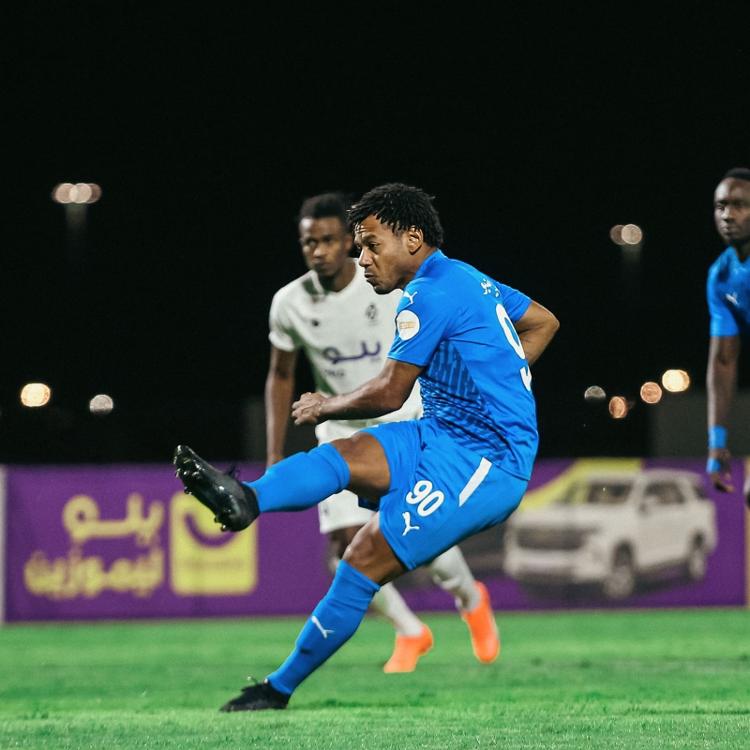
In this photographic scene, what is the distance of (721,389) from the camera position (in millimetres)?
8844

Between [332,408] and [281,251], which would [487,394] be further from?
[281,251]

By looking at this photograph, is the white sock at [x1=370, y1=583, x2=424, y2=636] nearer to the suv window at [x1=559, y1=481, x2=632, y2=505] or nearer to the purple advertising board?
the purple advertising board

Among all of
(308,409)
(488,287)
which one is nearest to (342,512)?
(488,287)

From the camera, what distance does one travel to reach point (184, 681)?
28.1 ft

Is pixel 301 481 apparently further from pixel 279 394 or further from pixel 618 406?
pixel 618 406

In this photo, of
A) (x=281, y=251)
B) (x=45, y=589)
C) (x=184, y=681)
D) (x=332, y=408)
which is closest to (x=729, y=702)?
(x=332, y=408)

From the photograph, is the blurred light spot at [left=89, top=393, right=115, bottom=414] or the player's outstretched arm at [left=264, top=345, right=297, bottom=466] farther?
the blurred light spot at [left=89, top=393, right=115, bottom=414]

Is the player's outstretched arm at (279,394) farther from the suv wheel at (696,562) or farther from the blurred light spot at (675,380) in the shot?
the blurred light spot at (675,380)

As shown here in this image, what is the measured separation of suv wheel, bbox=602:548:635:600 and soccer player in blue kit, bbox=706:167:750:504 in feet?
22.1

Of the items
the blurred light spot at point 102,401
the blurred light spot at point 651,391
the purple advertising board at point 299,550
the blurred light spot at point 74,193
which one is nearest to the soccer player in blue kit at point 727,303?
the purple advertising board at point 299,550

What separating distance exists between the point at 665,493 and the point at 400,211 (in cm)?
1013

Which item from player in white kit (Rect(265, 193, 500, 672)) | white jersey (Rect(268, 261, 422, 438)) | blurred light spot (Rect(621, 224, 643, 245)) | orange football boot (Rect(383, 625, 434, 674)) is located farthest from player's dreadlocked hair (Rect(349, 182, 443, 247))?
blurred light spot (Rect(621, 224, 643, 245))

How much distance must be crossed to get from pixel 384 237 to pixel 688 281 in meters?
40.1

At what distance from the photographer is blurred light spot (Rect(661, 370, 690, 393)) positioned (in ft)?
147
